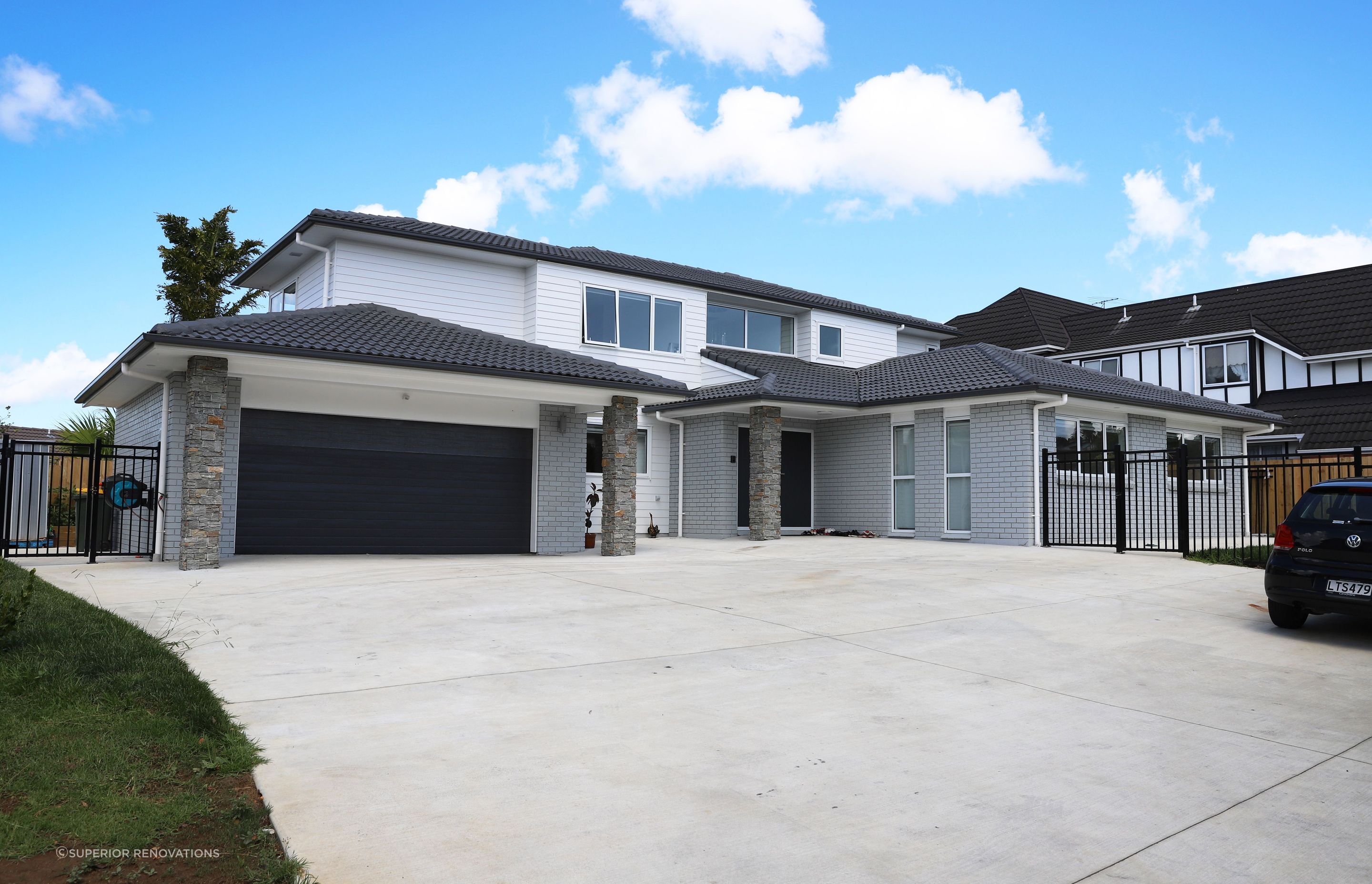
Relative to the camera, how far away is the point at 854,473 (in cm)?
2005

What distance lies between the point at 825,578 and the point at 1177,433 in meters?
14.6

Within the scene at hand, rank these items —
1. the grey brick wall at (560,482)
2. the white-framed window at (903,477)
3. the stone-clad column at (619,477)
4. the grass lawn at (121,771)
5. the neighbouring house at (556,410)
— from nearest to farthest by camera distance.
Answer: the grass lawn at (121,771), the neighbouring house at (556,410), the stone-clad column at (619,477), the grey brick wall at (560,482), the white-framed window at (903,477)

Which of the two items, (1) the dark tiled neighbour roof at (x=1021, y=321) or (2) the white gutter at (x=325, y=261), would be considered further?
(1) the dark tiled neighbour roof at (x=1021, y=321)

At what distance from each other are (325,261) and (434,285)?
2.21 meters

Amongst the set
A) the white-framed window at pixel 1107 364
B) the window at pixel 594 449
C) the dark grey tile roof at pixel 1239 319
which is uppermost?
the dark grey tile roof at pixel 1239 319

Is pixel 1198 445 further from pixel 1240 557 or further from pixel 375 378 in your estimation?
pixel 375 378

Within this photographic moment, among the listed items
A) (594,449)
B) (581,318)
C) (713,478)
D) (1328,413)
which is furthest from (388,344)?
(1328,413)

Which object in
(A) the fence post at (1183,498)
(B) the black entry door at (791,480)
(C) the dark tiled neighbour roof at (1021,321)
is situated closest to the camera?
(A) the fence post at (1183,498)

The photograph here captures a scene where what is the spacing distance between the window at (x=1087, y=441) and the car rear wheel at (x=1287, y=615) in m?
8.57

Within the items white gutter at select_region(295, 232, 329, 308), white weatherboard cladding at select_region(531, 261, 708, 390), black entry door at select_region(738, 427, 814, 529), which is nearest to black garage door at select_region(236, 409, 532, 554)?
white weatherboard cladding at select_region(531, 261, 708, 390)

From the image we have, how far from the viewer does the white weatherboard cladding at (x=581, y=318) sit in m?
18.6

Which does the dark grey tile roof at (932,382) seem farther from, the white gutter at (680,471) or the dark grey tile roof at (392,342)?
the dark grey tile roof at (392,342)

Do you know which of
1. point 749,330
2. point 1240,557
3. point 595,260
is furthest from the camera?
point 749,330

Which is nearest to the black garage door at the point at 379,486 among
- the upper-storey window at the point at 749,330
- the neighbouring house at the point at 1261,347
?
the upper-storey window at the point at 749,330
